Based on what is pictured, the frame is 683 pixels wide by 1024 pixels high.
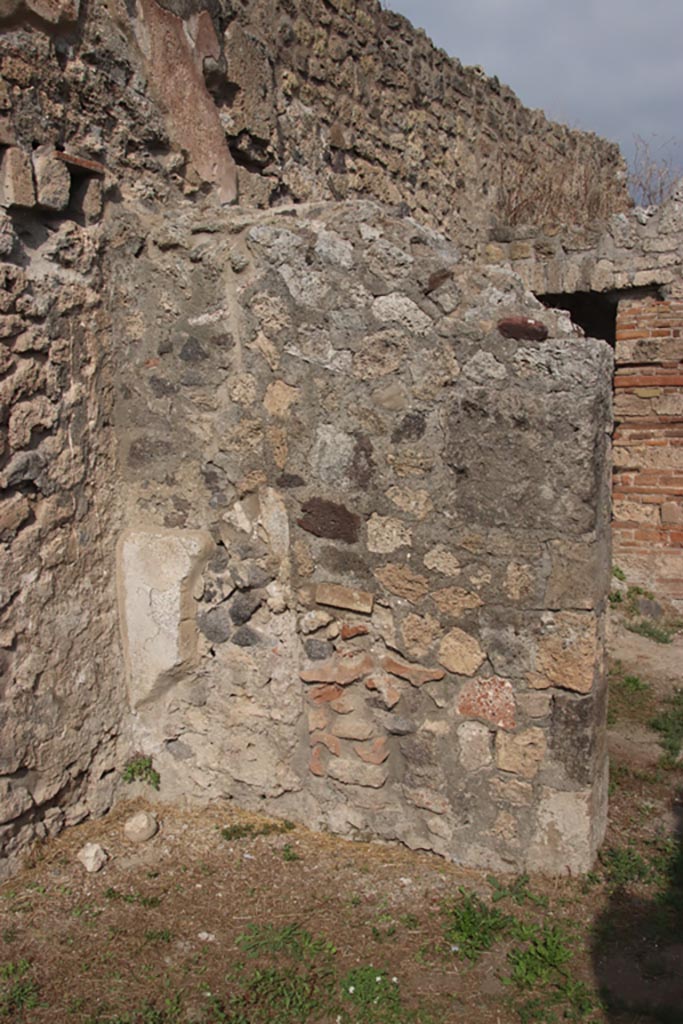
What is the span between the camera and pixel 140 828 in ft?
9.68

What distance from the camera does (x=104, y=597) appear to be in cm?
304

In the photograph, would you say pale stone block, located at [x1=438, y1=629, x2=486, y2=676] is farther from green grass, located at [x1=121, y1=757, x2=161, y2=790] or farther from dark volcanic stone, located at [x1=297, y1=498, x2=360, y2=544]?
green grass, located at [x1=121, y1=757, x2=161, y2=790]

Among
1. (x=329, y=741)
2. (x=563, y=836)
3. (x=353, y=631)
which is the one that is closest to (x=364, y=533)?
(x=353, y=631)

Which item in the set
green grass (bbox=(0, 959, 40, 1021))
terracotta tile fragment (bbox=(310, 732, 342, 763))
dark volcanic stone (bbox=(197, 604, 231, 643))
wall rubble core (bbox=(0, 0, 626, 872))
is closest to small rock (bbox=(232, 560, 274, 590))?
wall rubble core (bbox=(0, 0, 626, 872))

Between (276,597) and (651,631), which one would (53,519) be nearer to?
(276,597)

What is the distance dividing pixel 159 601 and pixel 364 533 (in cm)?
80

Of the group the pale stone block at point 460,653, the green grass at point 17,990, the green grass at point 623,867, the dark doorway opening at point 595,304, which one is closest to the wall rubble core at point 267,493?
the pale stone block at point 460,653

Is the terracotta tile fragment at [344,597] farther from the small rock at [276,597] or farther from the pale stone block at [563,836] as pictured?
the pale stone block at [563,836]

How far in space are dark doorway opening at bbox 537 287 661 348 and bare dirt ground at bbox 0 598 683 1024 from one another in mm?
4224

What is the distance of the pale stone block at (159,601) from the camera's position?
3.02m

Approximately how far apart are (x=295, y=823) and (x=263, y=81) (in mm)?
2990

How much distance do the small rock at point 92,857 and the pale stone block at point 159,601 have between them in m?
0.55

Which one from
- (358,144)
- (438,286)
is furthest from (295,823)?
(358,144)

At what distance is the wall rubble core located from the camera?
2.62 metres
